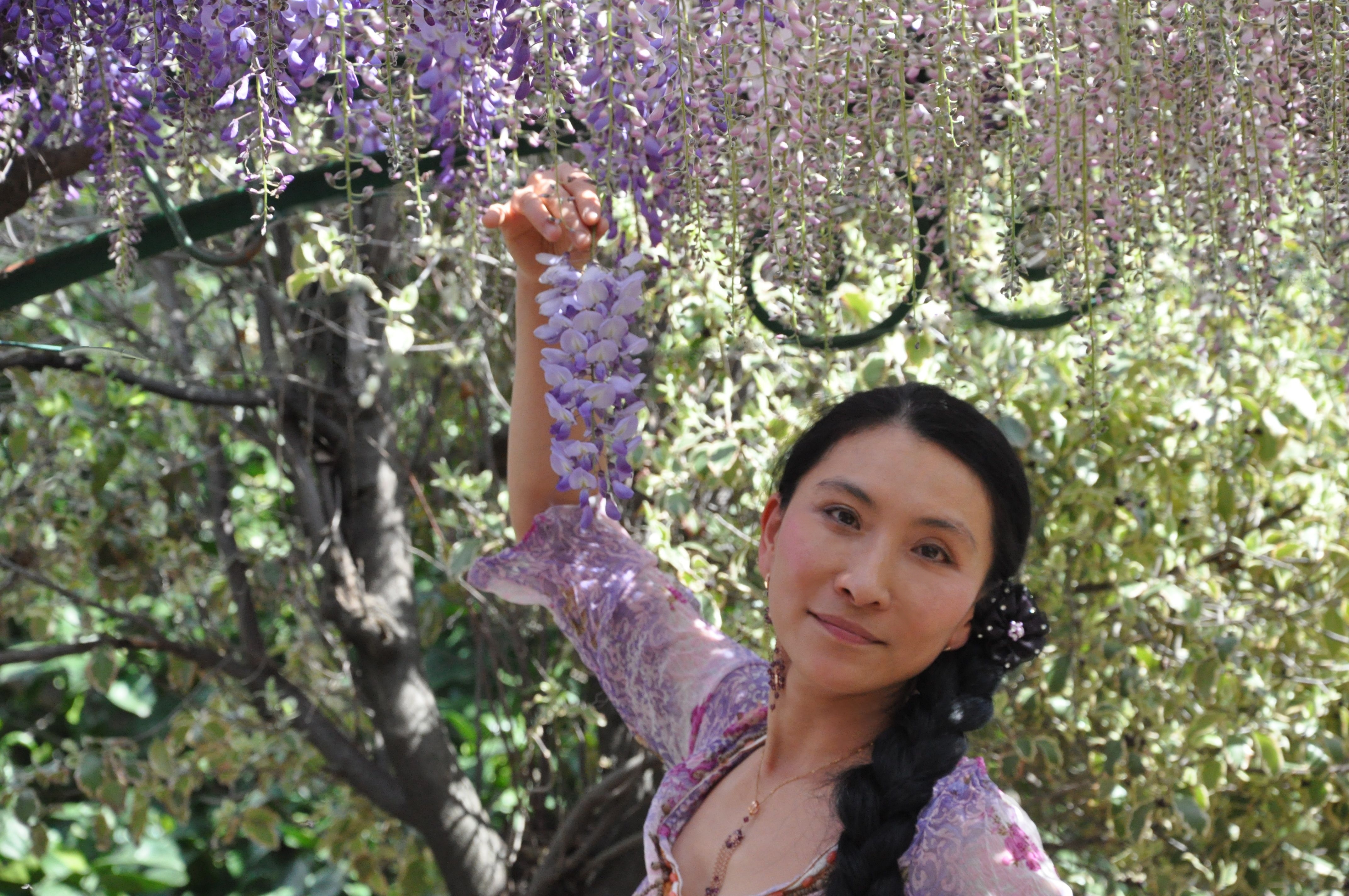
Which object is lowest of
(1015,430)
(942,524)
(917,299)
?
(942,524)

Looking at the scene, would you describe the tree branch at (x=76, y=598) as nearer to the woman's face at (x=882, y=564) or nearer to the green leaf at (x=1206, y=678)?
the woman's face at (x=882, y=564)

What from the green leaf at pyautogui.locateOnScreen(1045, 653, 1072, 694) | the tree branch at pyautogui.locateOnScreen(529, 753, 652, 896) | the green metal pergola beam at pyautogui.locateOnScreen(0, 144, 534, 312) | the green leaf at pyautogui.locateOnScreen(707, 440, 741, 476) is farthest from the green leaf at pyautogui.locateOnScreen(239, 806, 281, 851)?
the green leaf at pyautogui.locateOnScreen(1045, 653, 1072, 694)

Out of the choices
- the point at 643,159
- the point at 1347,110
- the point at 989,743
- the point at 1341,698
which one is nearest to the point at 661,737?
the point at 643,159

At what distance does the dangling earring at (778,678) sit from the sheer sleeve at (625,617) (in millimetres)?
114

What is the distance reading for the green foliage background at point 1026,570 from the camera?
1933 millimetres

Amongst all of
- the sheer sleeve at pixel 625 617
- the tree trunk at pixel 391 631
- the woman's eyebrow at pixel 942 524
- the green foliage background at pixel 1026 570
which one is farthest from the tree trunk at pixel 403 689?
the woman's eyebrow at pixel 942 524

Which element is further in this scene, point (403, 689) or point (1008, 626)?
point (403, 689)

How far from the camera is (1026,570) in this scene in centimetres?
197

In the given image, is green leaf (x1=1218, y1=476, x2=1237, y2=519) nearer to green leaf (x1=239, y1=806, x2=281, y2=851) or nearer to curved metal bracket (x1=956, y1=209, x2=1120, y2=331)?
curved metal bracket (x1=956, y1=209, x2=1120, y2=331)

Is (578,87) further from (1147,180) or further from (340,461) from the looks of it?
(340,461)

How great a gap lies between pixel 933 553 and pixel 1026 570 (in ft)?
3.57

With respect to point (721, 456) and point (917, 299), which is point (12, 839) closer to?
point (721, 456)

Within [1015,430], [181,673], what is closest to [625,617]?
[1015,430]

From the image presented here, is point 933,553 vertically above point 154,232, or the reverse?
point 154,232
